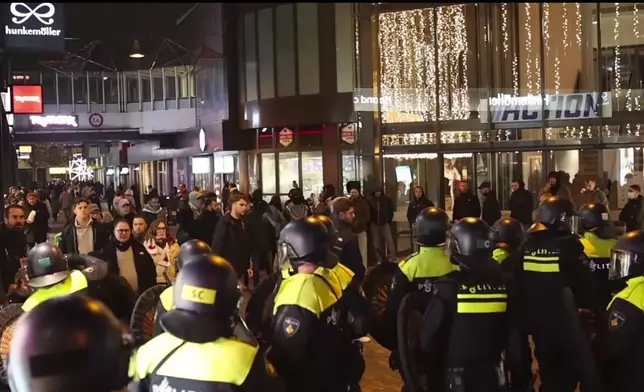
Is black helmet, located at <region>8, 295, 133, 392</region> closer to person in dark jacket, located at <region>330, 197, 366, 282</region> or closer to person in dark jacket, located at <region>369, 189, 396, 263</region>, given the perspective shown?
Result: person in dark jacket, located at <region>330, 197, 366, 282</region>

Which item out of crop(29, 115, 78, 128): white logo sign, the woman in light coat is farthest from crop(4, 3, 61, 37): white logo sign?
crop(29, 115, 78, 128): white logo sign

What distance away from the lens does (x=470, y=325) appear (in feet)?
16.4

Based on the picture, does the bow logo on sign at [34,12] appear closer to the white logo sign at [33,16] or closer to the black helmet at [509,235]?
the white logo sign at [33,16]

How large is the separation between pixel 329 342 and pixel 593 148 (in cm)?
1307

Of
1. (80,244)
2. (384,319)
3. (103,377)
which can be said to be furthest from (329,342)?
(80,244)

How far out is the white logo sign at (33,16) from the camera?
1504 cm

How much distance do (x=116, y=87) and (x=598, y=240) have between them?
42081mm

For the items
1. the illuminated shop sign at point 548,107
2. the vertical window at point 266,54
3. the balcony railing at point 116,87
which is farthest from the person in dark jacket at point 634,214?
the balcony railing at point 116,87

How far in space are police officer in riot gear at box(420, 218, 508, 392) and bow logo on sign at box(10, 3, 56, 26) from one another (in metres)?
12.4

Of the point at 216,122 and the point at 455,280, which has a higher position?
the point at 216,122

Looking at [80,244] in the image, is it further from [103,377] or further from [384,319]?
[103,377]

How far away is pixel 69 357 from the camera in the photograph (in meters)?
2.22

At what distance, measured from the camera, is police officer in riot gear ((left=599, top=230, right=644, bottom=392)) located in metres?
4.86

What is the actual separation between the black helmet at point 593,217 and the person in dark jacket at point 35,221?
8.49 m
